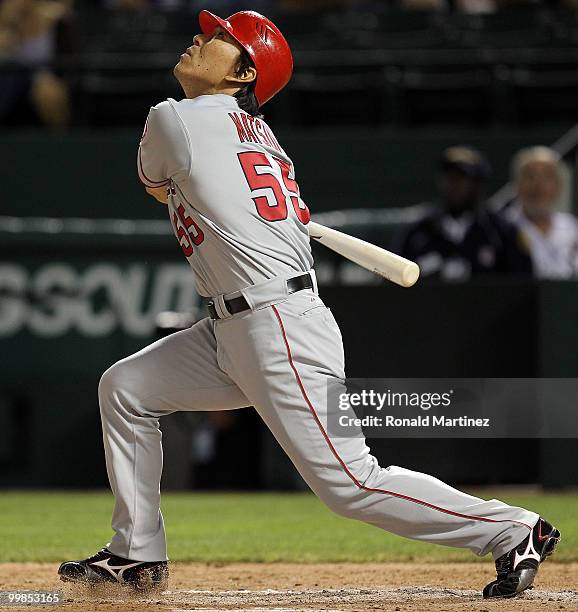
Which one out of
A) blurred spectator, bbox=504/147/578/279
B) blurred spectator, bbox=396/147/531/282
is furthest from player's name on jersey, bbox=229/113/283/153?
blurred spectator, bbox=504/147/578/279

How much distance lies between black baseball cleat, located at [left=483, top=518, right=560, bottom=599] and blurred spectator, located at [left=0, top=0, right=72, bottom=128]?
6.84m

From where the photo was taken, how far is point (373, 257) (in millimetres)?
3832

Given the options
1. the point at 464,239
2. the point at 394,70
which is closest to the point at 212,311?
the point at 464,239

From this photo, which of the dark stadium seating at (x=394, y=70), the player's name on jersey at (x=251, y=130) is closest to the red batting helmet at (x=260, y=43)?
the player's name on jersey at (x=251, y=130)

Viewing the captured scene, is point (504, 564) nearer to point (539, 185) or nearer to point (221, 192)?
point (221, 192)

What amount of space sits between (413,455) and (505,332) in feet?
2.91

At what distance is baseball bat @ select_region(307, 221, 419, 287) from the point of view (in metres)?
3.76

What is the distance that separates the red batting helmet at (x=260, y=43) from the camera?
147 inches

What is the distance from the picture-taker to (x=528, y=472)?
674cm

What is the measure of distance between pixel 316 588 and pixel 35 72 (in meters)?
6.66

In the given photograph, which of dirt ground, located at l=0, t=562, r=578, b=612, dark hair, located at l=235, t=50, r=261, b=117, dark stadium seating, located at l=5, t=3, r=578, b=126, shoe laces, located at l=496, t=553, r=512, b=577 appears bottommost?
dirt ground, located at l=0, t=562, r=578, b=612

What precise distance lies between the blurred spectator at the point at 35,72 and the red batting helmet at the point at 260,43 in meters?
5.94

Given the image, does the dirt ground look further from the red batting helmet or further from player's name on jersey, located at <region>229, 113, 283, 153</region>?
the red batting helmet

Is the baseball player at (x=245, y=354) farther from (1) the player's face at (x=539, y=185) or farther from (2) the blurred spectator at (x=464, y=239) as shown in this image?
(1) the player's face at (x=539, y=185)
